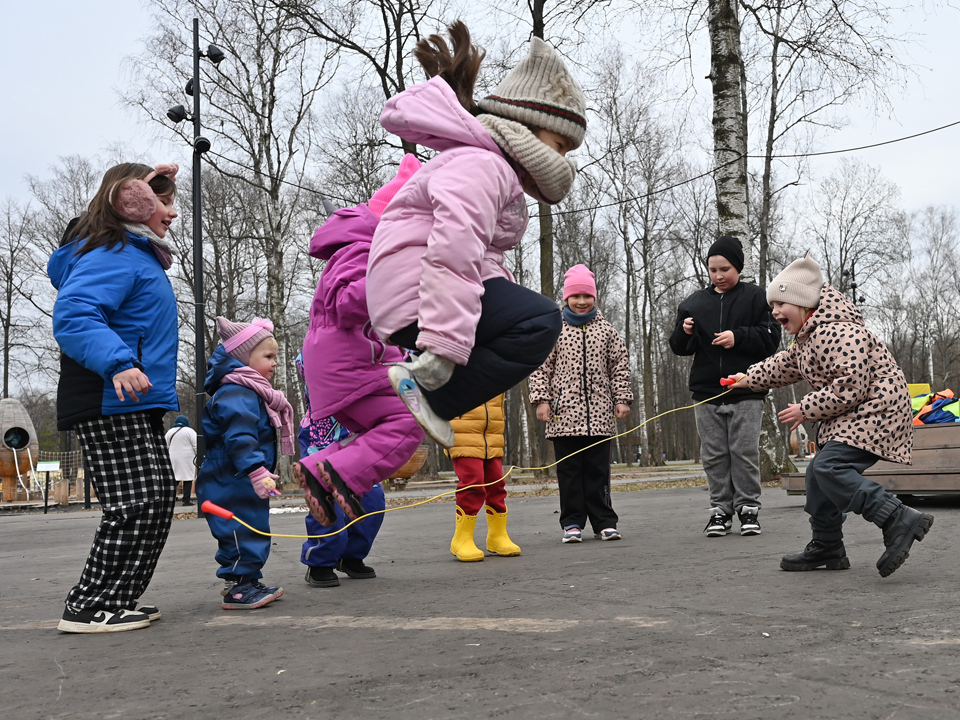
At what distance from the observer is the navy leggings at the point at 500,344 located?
9.86ft

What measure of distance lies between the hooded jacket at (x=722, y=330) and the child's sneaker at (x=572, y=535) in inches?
58.4

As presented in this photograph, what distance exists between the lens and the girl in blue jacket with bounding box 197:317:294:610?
4.55 metres

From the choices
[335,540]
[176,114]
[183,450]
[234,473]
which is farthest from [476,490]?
[176,114]

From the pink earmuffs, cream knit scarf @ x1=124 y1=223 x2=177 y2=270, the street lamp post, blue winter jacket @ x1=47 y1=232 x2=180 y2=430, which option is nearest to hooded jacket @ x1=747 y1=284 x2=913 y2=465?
blue winter jacket @ x1=47 y1=232 x2=180 y2=430

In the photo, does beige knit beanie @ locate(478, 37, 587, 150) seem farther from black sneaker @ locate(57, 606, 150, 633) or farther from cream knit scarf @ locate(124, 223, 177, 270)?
black sneaker @ locate(57, 606, 150, 633)

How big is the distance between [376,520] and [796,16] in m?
13.4

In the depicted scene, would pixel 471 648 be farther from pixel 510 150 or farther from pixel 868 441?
pixel 868 441

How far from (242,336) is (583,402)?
3.13m

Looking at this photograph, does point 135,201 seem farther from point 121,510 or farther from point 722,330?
point 722,330

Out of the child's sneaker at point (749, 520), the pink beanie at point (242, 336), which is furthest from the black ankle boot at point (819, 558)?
the pink beanie at point (242, 336)

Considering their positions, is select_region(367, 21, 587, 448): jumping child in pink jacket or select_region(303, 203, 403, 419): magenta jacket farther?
select_region(303, 203, 403, 419): magenta jacket

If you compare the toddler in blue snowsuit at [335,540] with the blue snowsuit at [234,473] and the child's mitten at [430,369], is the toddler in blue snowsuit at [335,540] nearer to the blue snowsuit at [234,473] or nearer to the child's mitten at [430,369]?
the blue snowsuit at [234,473]

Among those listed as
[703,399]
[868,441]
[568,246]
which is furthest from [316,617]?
[568,246]

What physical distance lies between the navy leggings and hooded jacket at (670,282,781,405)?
3912mm
